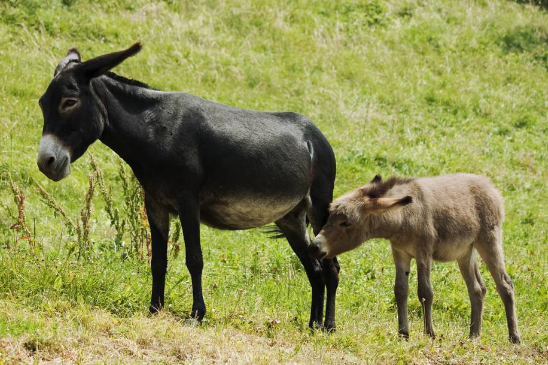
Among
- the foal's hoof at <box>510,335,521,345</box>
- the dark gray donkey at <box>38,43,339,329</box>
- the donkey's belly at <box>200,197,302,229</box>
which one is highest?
the dark gray donkey at <box>38,43,339,329</box>

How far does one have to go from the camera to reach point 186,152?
6.99m

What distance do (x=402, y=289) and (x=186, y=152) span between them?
2.70 m

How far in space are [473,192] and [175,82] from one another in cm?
933

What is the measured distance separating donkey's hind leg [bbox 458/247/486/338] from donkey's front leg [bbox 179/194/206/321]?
316cm

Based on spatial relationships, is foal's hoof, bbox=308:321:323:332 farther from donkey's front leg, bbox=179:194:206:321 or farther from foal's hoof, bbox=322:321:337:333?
donkey's front leg, bbox=179:194:206:321

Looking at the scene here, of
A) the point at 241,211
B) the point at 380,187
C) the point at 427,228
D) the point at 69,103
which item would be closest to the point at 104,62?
the point at 69,103

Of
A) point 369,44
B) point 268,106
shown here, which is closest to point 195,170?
point 268,106

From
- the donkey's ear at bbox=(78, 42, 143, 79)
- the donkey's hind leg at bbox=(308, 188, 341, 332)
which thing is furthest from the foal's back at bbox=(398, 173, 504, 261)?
the donkey's ear at bbox=(78, 42, 143, 79)

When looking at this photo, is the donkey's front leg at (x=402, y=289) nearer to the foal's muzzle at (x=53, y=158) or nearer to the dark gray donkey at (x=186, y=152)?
the dark gray donkey at (x=186, y=152)

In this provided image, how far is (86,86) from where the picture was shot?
6.79 m

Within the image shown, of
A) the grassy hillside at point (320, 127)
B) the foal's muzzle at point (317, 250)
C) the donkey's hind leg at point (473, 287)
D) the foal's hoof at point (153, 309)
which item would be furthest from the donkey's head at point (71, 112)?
the donkey's hind leg at point (473, 287)

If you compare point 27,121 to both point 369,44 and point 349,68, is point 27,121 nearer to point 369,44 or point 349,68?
point 349,68

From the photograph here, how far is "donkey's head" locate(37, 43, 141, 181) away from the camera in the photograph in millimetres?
6555

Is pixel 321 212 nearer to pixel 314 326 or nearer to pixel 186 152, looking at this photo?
pixel 314 326
